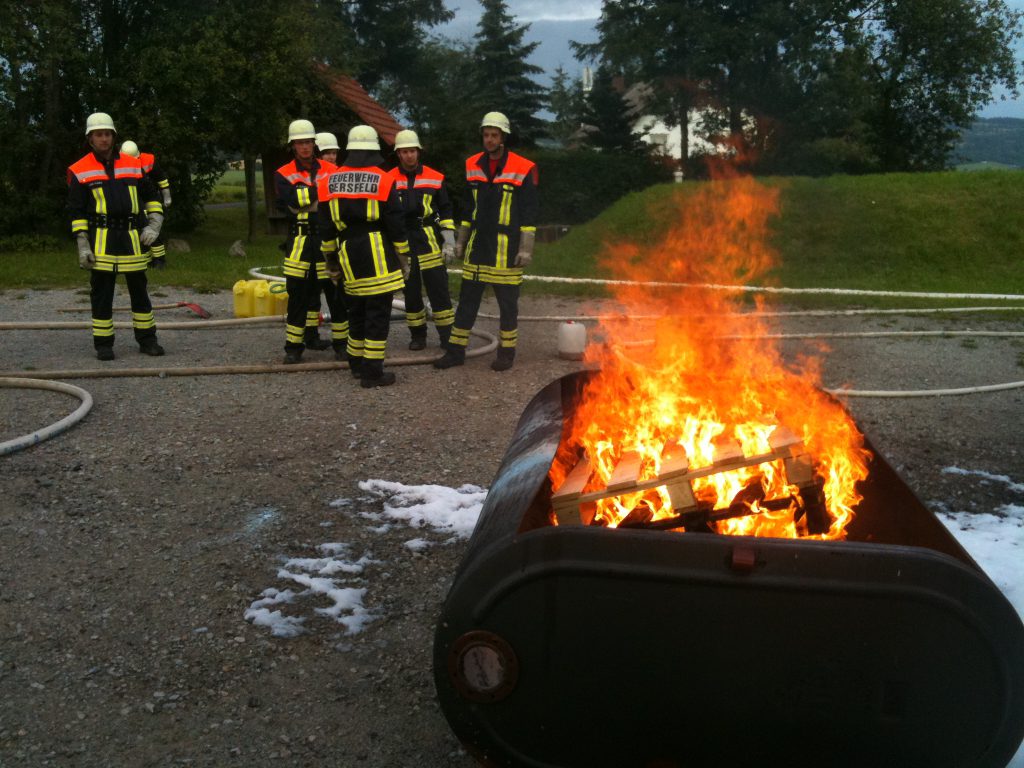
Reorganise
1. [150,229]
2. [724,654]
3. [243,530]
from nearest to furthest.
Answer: [724,654], [243,530], [150,229]

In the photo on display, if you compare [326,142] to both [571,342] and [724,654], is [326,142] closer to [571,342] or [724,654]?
[571,342]

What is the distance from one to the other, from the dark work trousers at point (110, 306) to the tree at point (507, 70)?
100ft

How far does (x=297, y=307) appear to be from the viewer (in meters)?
8.32

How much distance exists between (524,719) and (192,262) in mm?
17358

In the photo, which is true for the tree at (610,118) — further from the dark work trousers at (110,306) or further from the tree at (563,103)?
the dark work trousers at (110,306)

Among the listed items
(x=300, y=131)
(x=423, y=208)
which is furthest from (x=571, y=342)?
(x=300, y=131)

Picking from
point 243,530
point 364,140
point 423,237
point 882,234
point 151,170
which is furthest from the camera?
point 882,234

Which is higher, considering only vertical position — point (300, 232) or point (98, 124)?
point (98, 124)

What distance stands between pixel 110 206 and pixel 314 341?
2.12 metres

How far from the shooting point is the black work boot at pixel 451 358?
323 inches

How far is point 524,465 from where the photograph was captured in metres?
3.23

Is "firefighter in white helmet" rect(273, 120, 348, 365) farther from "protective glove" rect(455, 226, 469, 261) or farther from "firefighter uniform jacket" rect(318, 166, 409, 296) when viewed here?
"protective glove" rect(455, 226, 469, 261)

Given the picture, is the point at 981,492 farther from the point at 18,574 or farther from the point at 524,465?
the point at 18,574

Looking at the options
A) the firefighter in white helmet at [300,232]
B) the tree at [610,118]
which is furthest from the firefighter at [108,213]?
the tree at [610,118]
